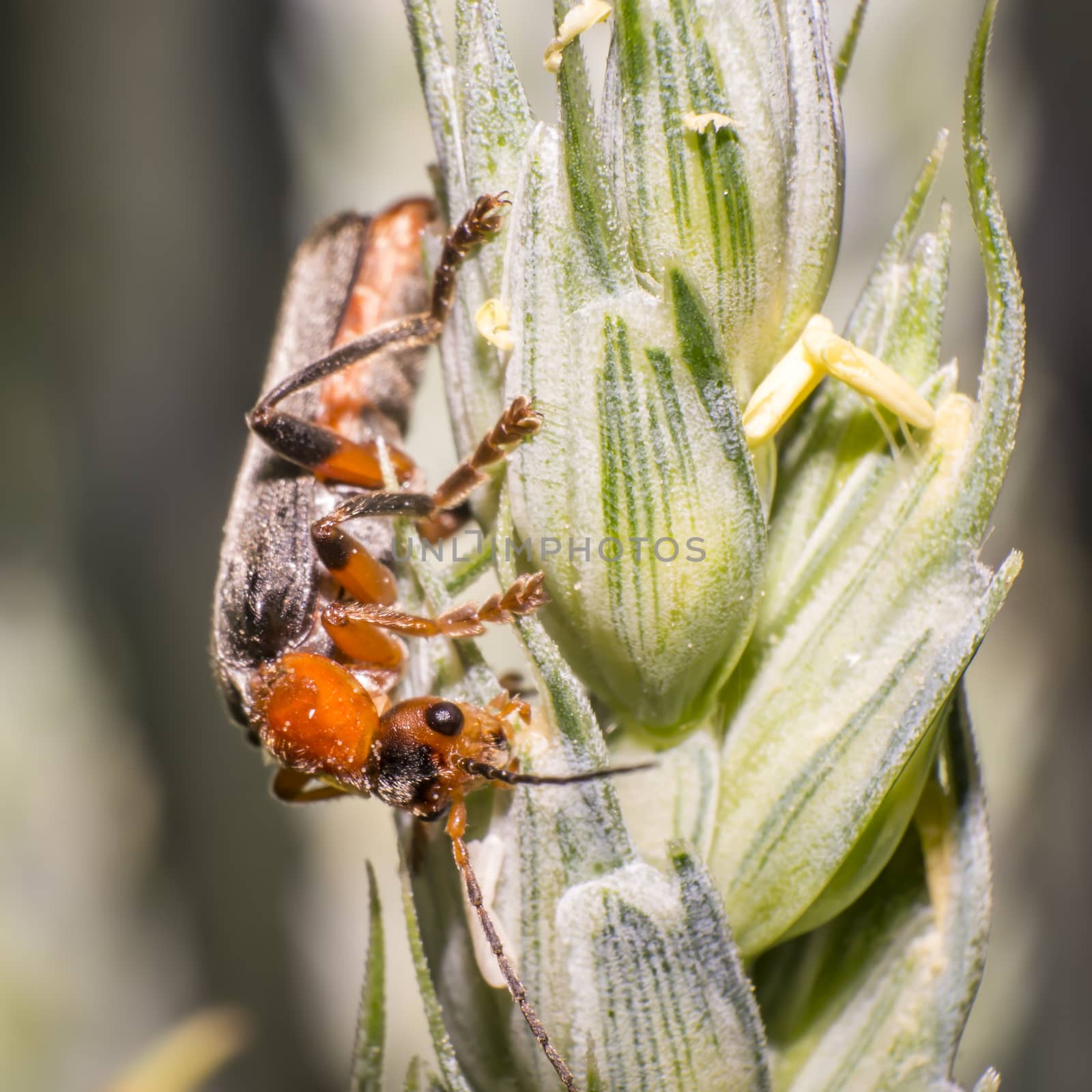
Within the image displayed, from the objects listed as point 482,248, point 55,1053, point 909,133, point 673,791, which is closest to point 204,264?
point 909,133

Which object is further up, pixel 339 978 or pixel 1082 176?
pixel 1082 176

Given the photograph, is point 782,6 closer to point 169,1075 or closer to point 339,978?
point 169,1075

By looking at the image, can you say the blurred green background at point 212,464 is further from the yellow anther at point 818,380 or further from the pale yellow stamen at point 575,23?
the pale yellow stamen at point 575,23

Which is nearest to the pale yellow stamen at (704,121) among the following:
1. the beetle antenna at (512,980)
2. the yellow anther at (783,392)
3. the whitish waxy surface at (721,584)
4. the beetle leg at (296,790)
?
the whitish waxy surface at (721,584)

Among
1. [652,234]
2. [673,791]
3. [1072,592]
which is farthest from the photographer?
[1072,592]

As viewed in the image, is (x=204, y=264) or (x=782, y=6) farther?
(x=204, y=264)

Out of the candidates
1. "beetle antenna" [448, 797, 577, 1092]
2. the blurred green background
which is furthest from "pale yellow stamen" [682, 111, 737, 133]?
the blurred green background
